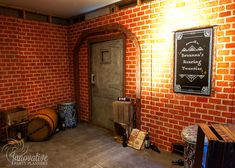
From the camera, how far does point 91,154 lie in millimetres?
2898

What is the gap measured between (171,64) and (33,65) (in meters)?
2.90

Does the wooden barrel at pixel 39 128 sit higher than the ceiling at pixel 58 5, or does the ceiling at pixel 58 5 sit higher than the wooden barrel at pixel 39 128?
the ceiling at pixel 58 5

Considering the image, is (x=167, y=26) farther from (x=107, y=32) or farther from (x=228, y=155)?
(x=228, y=155)

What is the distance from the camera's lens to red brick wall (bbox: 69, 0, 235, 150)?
2299 mm

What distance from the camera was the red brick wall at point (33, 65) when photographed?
3528 mm

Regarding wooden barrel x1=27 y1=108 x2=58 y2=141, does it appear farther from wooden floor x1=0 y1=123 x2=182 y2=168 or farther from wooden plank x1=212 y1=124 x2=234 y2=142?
wooden plank x1=212 y1=124 x2=234 y2=142

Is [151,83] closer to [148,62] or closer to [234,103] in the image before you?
[148,62]

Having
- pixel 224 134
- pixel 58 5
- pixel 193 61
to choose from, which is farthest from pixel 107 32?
pixel 224 134

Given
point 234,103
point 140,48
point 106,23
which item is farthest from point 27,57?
point 234,103

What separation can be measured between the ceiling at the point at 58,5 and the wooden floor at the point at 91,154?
260 centimetres

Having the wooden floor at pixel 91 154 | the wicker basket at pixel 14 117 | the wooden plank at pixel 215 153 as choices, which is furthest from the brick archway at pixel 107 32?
the wooden plank at pixel 215 153

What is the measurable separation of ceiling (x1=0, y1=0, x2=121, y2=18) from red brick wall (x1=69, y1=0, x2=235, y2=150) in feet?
1.38

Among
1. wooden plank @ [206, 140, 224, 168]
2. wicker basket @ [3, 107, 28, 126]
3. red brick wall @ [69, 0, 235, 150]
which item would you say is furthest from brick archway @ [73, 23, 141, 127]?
wooden plank @ [206, 140, 224, 168]

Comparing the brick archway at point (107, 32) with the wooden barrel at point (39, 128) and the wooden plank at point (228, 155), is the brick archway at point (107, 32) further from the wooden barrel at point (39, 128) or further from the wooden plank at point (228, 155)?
the wooden plank at point (228, 155)
